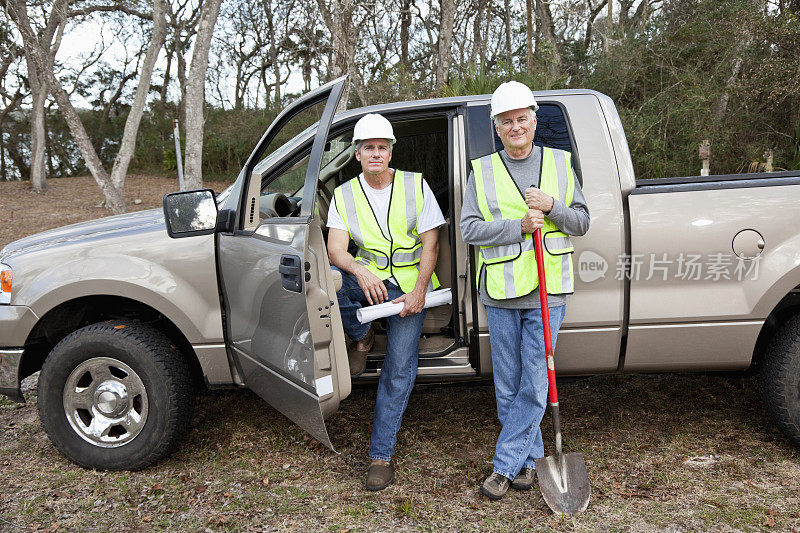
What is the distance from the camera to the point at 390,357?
120 inches

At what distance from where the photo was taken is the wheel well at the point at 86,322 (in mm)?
3217

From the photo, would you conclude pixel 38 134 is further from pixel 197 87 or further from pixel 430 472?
pixel 430 472

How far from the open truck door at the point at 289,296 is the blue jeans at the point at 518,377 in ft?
2.41

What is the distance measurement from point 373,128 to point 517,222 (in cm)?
81

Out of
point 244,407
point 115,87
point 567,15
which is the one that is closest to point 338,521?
point 244,407

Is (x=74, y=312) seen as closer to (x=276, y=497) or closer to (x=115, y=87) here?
(x=276, y=497)

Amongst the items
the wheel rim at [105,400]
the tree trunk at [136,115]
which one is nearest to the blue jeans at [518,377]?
the wheel rim at [105,400]

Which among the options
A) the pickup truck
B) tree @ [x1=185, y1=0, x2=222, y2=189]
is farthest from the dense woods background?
the pickup truck

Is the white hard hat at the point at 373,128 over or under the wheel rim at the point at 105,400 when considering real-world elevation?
over

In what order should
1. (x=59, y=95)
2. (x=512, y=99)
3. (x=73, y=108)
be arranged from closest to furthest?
(x=512, y=99)
(x=59, y=95)
(x=73, y=108)

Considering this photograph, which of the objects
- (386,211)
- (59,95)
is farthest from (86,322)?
(59,95)

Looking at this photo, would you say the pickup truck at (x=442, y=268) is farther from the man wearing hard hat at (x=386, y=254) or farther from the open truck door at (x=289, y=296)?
the man wearing hard hat at (x=386, y=254)

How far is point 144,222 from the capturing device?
3.31m

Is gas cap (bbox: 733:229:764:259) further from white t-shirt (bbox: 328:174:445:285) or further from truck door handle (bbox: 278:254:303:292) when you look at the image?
truck door handle (bbox: 278:254:303:292)
